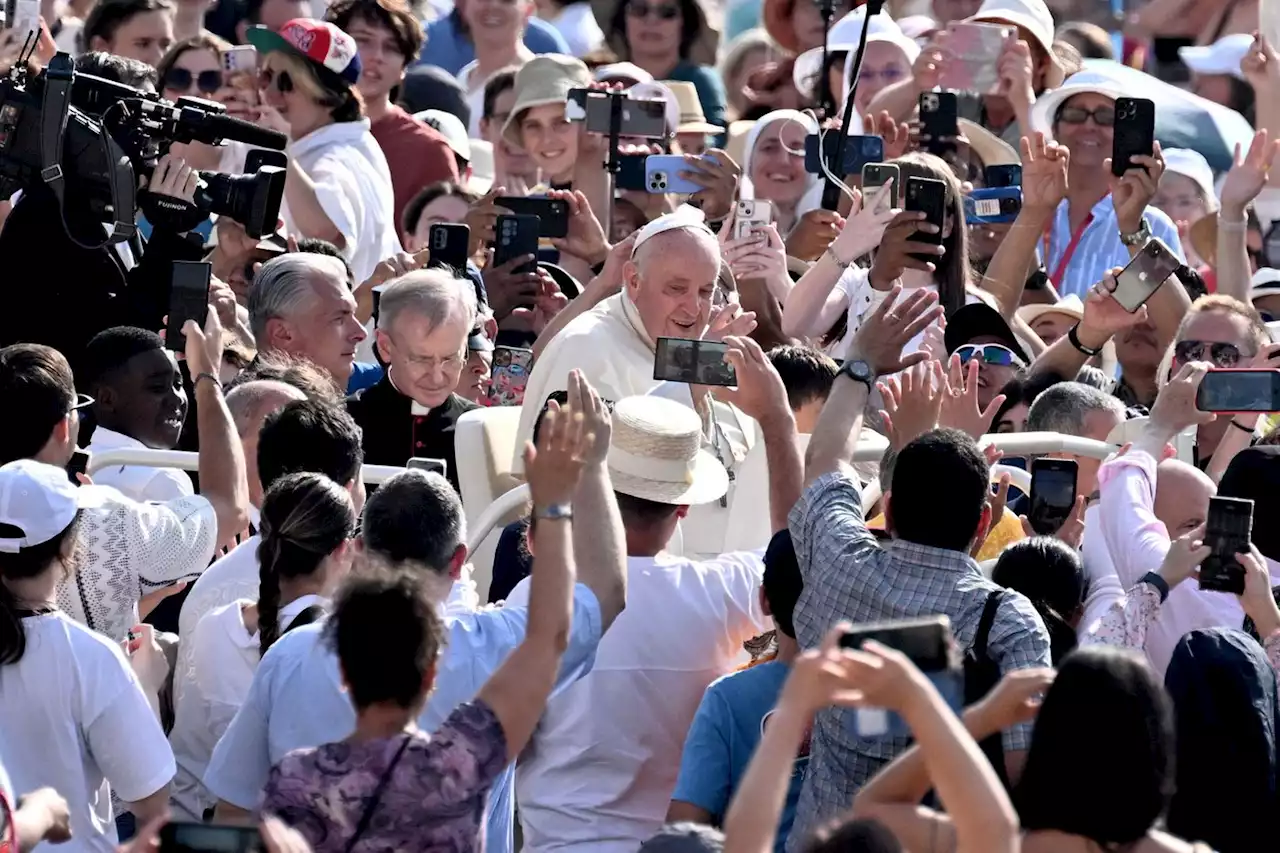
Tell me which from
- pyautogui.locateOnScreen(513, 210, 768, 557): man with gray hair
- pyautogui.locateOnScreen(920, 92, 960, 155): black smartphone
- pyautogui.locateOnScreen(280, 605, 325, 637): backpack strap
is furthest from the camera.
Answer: pyautogui.locateOnScreen(920, 92, 960, 155): black smartphone

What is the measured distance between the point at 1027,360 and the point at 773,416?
255 cm

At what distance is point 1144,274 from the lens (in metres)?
7.32

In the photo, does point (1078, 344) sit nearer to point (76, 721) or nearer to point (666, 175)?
point (666, 175)

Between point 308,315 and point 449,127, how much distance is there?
2970 mm

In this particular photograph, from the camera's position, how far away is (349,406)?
6.89m

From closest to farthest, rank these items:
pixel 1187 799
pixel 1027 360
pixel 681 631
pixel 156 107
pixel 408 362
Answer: pixel 1187 799
pixel 681 631
pixel 408 362
pixel 156 107
pixel 1027 360

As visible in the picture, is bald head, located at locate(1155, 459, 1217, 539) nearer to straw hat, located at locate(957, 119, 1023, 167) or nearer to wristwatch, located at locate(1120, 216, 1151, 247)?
wristwatch, located at locate(1120, 216, 1151, 247)

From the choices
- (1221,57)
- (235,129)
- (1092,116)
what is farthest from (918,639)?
(1221,57)

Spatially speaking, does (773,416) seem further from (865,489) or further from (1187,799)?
(1187,799)

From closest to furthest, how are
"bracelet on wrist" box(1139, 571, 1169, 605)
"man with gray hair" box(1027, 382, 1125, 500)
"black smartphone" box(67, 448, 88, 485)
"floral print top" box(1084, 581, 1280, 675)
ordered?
"floral print top" box(1084, 581, 1280, 675) < "bracelet on wrist" box(1139, 571, 1169, 605) < "black smartphone" box(67, 448, 88, 485) < "man with gray hair" box(1027, 382, 1125, 500)

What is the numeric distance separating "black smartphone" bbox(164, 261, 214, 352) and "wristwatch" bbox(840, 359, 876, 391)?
1848 mm

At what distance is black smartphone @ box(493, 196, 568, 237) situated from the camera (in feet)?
26.9

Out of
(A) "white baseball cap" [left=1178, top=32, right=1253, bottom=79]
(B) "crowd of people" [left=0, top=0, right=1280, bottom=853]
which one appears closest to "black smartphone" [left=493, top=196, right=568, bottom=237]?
(B) "crowd of people" [left=0, top=0, right=1280, bottom=853]

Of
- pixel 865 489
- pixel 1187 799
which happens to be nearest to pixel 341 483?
pixel 865 489
